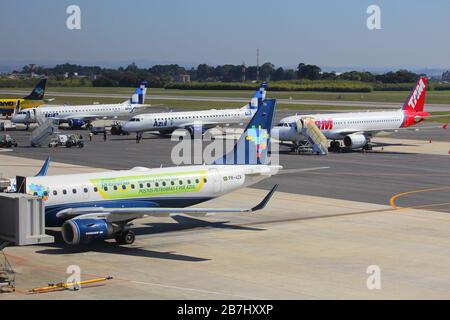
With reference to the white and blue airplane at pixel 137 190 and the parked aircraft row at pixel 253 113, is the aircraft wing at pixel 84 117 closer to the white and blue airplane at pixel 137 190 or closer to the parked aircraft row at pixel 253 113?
the parked aircraft row at pixel 253 113

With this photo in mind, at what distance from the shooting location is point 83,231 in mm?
41125

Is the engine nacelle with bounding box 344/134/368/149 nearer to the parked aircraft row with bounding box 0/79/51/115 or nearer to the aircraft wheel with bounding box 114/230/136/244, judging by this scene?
the aircraft wheel with bounding box 114/230/136/244

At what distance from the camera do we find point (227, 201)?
58.3 m

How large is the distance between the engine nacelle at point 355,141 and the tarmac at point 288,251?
2306 cm

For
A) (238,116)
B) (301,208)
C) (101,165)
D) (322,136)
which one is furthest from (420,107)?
(301,208)

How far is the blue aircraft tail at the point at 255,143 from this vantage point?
5022 centimetres

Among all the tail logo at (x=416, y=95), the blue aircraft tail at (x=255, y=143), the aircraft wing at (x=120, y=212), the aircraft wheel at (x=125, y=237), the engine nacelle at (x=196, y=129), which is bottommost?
the aircraft wheel at (x=125, y=237)

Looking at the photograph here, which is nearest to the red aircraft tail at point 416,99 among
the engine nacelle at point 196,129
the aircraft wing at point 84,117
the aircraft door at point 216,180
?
the engine nacelle at point 196,129

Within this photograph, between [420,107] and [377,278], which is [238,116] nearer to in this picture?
[420,107]

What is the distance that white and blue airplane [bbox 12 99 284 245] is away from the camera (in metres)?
42.4

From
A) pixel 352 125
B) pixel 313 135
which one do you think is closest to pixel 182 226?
pixel 313 135

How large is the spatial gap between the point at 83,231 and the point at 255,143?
1349cm

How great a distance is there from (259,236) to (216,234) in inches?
98.4
